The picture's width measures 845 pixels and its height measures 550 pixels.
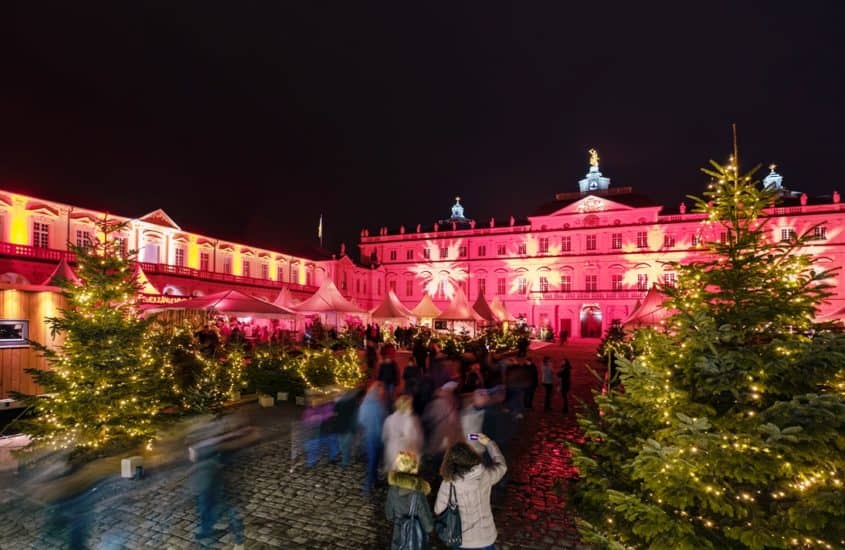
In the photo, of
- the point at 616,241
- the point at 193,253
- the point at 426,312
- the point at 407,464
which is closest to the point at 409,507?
the point at 407,464

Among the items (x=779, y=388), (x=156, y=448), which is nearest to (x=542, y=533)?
(x=779, y=388)

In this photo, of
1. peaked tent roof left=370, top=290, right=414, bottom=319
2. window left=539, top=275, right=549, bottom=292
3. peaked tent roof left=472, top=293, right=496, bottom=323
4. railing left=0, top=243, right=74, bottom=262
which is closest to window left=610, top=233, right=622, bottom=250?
window left=539, top=275, right=549, bottom=292

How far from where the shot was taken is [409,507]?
4242 millimetres

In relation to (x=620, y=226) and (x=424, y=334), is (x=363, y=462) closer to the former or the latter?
(x=424, y=334)

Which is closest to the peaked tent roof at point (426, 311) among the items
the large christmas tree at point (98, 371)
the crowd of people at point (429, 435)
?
the crowd of people at point (429, 435)

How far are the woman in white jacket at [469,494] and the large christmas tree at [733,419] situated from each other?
2.94 ft

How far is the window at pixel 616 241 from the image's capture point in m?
49.3

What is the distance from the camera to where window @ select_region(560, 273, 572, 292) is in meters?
51.5

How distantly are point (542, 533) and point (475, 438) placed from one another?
263 centimetres

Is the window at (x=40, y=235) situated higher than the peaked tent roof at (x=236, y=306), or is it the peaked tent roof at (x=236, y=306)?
the window at (x=40, y=235)

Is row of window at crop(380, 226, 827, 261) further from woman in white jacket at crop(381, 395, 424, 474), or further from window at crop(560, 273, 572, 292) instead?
woman in white jacket at crop(381, 395, 424, 474)

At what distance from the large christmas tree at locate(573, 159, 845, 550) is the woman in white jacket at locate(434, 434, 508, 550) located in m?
0.89

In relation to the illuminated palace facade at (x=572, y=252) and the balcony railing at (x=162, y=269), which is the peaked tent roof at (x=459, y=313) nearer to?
the balcony railing at (x=162, y=269)

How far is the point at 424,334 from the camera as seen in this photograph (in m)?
26.6
